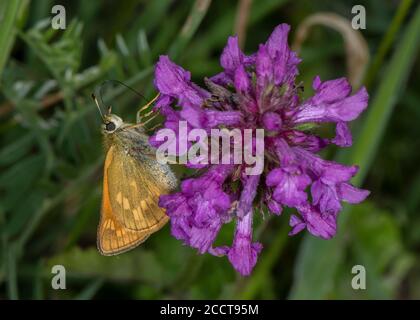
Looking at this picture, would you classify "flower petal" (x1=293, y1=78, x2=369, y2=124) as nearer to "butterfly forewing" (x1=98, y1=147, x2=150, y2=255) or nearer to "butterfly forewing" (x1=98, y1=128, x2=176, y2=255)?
"butterfly forewing" (x1=98, y1=128, x2=176, y2=255)

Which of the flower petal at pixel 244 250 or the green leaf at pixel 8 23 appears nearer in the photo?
the flower petal at pixel 244 250

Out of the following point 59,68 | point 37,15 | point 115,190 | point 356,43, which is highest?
point 37,15

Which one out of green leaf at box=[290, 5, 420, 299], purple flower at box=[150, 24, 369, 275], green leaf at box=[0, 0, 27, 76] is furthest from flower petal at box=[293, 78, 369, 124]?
green leaf at box=[0, 0, 27, 76]

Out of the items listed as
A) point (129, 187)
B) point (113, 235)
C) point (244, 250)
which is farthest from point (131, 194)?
point (244, 250)

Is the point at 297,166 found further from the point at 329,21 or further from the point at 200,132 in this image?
the point at 329,21

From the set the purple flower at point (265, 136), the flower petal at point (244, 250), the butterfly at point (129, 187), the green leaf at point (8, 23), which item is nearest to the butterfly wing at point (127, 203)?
the butterfly at point (129, 187)

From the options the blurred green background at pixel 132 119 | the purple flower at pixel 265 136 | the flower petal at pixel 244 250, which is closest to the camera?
the purple flower at pixel 265 136

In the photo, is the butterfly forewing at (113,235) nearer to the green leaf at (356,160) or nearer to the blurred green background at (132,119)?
the blurred green background at (132,119)
